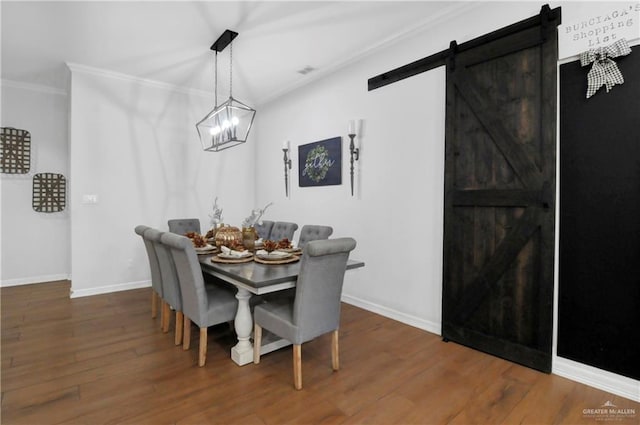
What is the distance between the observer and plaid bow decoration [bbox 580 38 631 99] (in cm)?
205

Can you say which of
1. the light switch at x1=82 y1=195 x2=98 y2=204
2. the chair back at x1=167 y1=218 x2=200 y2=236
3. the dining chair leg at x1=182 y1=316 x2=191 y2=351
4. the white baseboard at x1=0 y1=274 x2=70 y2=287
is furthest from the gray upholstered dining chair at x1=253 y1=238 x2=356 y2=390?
the white baseboard at x1=0 y1=274 x2=70 y2=287

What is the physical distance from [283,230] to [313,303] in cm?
183

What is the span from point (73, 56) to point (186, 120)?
1.53 meters

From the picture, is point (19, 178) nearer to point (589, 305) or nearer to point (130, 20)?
point (130, 20)

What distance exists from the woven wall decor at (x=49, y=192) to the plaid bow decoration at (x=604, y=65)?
638 cm

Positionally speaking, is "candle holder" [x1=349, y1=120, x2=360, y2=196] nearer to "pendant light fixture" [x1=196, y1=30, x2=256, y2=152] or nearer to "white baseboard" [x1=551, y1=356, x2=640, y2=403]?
"pendant light fixture" [x1=196, y1=30, x2=256, y2=152]

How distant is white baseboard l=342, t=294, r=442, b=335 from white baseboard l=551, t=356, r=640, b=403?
932 mm

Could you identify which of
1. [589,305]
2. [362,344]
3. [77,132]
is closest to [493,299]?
[589,305]

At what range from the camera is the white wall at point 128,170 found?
14.0 ft

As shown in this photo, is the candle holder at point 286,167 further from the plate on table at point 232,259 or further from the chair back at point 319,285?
the chair back at point 319,285

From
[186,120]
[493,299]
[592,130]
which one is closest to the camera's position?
[592,130]

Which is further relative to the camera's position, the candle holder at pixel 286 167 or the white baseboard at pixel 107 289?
the candle holder at pixel 286 167

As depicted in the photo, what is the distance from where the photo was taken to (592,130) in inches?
85.5

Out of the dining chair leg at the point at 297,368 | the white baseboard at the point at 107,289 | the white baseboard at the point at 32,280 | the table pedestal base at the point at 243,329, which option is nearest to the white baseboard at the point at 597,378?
the dining chair leg at the point at 297,368
